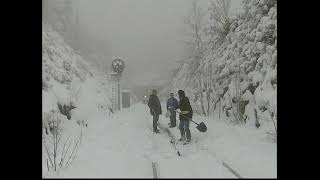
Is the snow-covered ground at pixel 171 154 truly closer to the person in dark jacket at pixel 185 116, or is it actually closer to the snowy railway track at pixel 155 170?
the snowy railway track at pixel 155 170

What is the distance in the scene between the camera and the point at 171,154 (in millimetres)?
13930

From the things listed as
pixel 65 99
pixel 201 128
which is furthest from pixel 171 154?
pixel 65 99

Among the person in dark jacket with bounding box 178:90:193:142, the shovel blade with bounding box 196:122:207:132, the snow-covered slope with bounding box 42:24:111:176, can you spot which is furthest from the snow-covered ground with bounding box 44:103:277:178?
the snow-covered slope with bounding box 42:24:111:176

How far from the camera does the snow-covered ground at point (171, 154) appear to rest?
11188mm

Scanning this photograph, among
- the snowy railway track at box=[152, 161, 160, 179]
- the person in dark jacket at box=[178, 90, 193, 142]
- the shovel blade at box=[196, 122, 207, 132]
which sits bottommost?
the snowy railway track at box=[152, 161, 160, 179]

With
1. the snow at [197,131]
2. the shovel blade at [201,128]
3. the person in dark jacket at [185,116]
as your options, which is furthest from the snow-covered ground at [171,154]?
the person in dark jacket at [185,116]

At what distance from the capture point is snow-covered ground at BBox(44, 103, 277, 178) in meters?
11.2

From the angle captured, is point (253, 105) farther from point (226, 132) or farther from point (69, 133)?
point (69, 133)

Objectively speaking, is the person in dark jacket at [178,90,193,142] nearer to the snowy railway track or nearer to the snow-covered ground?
the snow-covered ground

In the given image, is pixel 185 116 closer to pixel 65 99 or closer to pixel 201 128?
pixel 201 128

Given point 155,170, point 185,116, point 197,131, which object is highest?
point 185,116

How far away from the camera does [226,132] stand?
60.4ft
